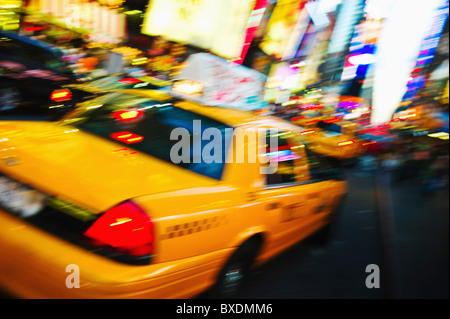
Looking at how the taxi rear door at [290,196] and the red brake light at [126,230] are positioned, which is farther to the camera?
the taxi rear door at [290,196]

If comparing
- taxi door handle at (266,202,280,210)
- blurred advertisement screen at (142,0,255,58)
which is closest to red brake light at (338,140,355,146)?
blurred advertisement screen at (142,0,255,58)

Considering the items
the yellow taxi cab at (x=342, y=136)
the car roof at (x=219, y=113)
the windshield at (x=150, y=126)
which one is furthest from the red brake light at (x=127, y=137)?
the yellow taxi cab at (x=342, y=136)

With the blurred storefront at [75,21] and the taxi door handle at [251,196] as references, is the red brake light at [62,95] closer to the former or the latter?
the blurred storefront at [75,21]

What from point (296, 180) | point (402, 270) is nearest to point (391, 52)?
point (402, 270)

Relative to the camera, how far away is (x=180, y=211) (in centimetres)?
244

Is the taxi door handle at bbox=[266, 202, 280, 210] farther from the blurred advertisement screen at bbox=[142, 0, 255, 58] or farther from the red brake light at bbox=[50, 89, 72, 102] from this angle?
the blurred advertisement screen at bbox=[142, 0, 255, 58]

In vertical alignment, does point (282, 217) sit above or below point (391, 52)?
below

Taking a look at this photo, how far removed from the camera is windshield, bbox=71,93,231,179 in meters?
2.91

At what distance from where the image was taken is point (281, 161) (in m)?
3.40

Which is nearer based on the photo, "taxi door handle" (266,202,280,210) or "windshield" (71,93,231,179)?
"windshield" (71,93,231,179)

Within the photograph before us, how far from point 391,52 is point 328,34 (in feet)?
7.80

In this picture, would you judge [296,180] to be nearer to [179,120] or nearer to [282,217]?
[282,217]

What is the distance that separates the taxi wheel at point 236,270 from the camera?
9.43ft

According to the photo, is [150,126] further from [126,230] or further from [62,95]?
[62,95]
